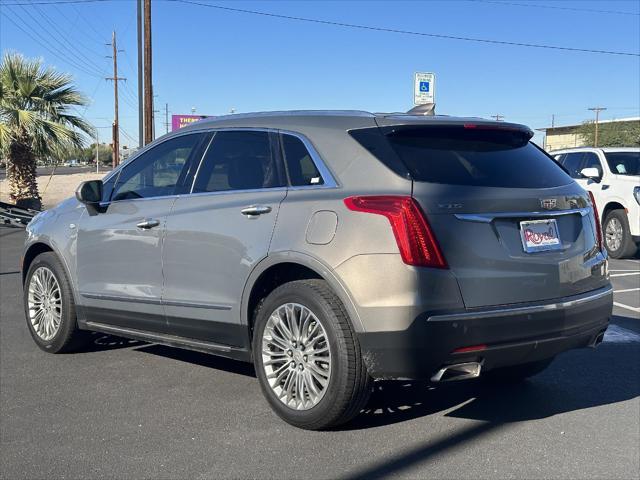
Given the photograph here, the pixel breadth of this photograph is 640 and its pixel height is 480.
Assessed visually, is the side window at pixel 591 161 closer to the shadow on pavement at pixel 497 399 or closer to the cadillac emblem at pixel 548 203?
the shadow on pavement at pixel 497 399

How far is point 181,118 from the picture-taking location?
3475 centimetres

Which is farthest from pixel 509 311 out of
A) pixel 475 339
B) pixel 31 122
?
pixel 31 122

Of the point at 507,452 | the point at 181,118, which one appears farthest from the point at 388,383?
the point at 181,118

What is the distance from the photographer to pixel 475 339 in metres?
3.52

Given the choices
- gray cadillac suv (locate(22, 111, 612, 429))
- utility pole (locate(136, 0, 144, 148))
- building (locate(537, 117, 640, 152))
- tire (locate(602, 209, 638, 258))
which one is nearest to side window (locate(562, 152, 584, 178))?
tire (locate(602, 209, 638, 258))

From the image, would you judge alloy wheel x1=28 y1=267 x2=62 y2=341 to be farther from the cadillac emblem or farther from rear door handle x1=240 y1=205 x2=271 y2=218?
the cadillac emblem

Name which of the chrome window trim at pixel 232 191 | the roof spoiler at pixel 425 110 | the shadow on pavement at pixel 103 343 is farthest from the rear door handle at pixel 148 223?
the roof spoiler at pixel 425 110

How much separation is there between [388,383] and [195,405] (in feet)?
4.52

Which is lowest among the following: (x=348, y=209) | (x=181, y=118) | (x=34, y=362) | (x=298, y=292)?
(x=34, y=362)

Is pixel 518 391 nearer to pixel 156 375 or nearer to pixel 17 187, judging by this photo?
pixel 156 375

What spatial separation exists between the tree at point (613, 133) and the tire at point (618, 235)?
4261 centimetres

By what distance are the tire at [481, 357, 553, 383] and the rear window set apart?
4.46ft

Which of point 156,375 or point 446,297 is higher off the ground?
point 446,297

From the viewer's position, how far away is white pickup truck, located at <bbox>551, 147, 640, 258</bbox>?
38.8 ft
